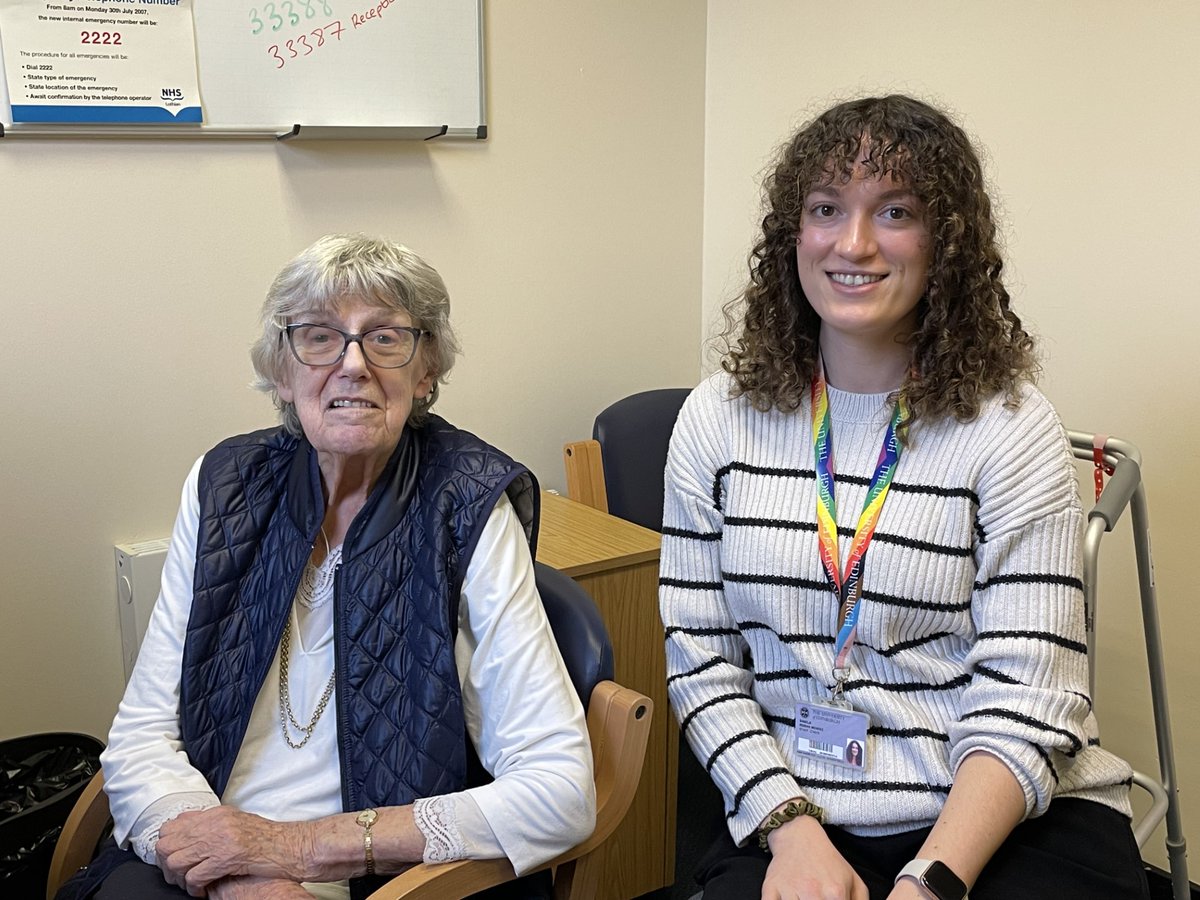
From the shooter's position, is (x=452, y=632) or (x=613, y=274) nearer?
(x=452, y=632)

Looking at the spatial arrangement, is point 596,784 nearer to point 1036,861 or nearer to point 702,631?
point 702,631

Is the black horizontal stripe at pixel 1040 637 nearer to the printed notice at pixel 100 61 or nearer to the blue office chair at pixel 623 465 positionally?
the blue office chair at pixel 623 465

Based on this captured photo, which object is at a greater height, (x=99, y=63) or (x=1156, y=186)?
(x=99, y=63)

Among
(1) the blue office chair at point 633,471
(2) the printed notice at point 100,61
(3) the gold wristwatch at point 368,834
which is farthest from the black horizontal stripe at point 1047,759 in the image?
(2) the printed notice at point 100,61

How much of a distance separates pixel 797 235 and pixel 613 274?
153 cm

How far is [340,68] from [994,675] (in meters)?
1.93

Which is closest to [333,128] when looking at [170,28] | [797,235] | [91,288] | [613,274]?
[170,28]

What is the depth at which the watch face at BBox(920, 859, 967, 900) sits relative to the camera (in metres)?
1.20

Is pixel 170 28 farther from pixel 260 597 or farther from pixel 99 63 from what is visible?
pixel 260 597

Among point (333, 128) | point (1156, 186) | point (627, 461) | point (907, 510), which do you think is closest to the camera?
point (907, 510)

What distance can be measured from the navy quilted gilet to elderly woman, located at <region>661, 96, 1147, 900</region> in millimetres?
333

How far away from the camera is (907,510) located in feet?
4.50

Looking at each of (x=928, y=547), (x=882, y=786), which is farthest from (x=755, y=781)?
(x=928, y=547)

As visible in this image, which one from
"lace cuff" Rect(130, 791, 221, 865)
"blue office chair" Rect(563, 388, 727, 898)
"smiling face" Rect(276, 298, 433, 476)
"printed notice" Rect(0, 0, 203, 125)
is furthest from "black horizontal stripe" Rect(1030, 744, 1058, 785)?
"printed notice" Rect(0, 0, 203, 125)
